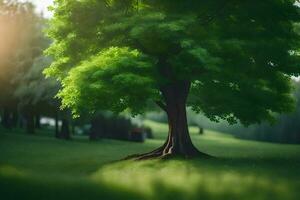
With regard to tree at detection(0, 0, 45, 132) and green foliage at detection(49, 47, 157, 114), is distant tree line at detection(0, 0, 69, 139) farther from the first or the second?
green foliage at detection(49, 47, 157, 114)

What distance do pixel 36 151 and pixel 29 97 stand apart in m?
11.5

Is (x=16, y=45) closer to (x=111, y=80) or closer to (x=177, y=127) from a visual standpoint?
(x=177, y=127)

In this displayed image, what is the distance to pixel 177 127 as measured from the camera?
29.9 metres

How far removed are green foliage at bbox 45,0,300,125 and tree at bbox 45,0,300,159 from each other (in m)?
0.06

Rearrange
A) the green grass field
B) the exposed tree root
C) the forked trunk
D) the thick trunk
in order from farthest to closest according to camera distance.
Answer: the thick trunk < the forked trunk < the exposed tree root < the green grass field

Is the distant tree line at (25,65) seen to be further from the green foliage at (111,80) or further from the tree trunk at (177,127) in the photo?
the green foliage at (111,80)

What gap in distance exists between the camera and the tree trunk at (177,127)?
2959 centimetres

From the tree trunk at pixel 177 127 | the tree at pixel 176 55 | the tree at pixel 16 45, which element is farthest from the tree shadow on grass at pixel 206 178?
the tree at pixel 16 45

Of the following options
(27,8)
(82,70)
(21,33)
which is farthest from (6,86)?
(82,70)

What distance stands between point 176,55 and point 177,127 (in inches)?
185

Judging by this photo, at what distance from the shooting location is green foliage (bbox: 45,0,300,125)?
85.5 feet

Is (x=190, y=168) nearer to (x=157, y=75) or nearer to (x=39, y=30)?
(x=157, y=75)

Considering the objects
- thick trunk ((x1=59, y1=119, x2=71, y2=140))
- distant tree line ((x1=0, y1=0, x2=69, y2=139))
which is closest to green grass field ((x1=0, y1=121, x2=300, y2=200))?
distant tree line ((x1=0, y1=0, x2=69, y2=139))

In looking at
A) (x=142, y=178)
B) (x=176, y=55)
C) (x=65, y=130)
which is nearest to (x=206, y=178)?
(x=142, y=178)
